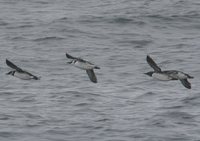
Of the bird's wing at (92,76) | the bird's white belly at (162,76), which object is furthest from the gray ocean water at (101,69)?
the bird's white belly at (162,76)

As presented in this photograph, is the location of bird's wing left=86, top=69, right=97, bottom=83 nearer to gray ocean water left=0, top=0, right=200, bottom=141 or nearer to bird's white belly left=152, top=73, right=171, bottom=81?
bird's white belly left=152, top=73, right=171, bottom=81

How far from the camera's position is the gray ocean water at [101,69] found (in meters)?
28.0

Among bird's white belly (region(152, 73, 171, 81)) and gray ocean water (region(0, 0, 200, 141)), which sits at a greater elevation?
bird's white belly (region(152, 73, 171, 81))

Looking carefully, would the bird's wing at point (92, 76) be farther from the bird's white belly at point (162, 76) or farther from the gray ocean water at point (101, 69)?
the gray ocean water at point (101, 69)

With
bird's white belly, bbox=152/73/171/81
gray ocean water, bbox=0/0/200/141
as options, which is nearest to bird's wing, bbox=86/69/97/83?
bird's white belly, bbox=152/73/171/81

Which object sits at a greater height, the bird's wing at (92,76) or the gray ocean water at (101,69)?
the bird's wing at (92,76)

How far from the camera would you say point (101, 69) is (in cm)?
3472

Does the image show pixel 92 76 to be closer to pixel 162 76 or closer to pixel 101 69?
pixel 162 76

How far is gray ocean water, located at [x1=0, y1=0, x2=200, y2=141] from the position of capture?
28016 mm

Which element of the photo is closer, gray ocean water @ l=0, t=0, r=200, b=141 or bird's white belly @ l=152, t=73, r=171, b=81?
bird's white belly @ l=152, t=73, r=171, b=81

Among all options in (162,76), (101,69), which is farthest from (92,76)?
(101,69)

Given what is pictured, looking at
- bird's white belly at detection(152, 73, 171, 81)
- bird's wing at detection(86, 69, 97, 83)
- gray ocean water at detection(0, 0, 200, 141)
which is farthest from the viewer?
gray ocean water at detection(0, 0, 200, 141)

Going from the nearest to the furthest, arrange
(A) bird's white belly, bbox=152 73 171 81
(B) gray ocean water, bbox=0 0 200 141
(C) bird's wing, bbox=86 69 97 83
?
(A) bird's white belly, bbox=152 73 171 81 → (C) bird's wing, bbox=86 69 97 83 → (B) gray ocean water, bbox=0 0 200 141

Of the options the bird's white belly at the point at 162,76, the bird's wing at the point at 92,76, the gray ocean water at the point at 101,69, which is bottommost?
the gray ocean water at the point at 101,69
